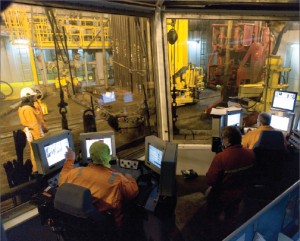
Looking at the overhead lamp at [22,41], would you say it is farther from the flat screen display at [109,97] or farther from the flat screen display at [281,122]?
the flat screen display at [281,122]

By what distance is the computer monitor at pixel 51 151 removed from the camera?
7.23 ft

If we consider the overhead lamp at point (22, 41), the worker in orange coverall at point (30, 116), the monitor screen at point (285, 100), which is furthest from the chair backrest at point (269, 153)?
the overhead lamp at point (22, 41)

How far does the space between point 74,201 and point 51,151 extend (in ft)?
3.04

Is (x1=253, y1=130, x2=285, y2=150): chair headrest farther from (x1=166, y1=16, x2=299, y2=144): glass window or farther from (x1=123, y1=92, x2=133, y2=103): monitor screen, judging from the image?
(x1=123, y1=92, x2=133, y2=103): monitor screen

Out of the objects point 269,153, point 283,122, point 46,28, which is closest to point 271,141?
point 269,153

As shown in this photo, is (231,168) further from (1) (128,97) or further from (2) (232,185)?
(1) (128,97)

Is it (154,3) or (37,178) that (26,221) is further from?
(154,3)

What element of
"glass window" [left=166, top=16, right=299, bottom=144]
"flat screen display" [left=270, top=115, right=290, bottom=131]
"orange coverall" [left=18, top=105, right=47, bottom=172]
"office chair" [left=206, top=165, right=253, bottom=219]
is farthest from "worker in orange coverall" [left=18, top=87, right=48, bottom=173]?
"flat screen display" [left=270, top=115, right=290, bottom=131]

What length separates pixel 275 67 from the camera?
15.0 feet

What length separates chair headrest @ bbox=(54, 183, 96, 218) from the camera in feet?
5.06

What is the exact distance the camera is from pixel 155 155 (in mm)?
2367

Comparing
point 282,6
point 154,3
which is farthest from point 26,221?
point 282,6

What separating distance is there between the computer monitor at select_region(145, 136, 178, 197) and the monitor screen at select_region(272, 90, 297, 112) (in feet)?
6.89

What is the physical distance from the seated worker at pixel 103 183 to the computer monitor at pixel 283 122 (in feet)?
8.24
